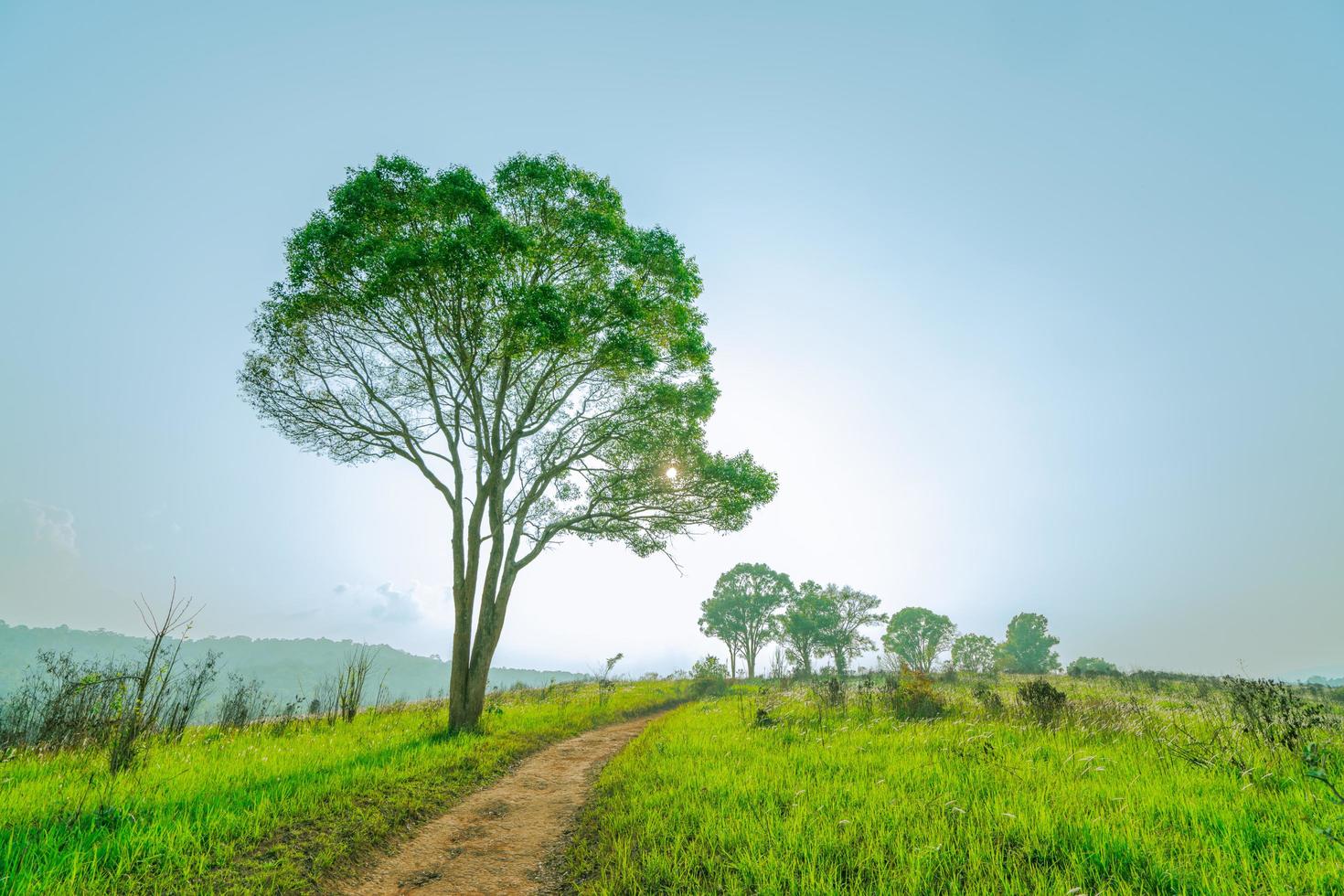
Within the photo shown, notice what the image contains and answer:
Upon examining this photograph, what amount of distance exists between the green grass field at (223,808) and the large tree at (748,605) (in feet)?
160

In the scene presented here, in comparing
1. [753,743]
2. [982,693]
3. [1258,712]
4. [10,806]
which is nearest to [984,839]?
[753,743]

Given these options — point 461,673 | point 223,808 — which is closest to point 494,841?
point 223,808

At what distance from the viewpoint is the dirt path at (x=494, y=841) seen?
4.81 metres

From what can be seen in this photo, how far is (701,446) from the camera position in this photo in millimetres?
15164

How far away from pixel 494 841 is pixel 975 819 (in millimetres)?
5427

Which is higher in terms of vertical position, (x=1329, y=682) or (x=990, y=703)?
(x=990, y=703)

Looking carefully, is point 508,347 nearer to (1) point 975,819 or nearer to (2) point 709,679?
(1) point 975,819

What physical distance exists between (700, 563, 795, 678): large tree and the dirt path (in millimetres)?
48943

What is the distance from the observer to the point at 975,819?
4445mm

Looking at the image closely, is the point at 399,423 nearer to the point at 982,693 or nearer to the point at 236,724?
the point at 236,724

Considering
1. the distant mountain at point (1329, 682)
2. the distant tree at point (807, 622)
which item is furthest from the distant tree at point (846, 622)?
the distant mountain at point (1329, 682)

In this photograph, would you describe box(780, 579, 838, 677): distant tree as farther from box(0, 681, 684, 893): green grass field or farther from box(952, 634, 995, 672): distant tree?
box(0, 681, 684, 893): green grass field

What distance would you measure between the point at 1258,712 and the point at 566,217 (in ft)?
57.2

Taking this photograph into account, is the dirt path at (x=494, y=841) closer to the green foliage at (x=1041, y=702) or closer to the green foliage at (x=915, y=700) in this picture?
the green foliage at (x=915, y=700)
